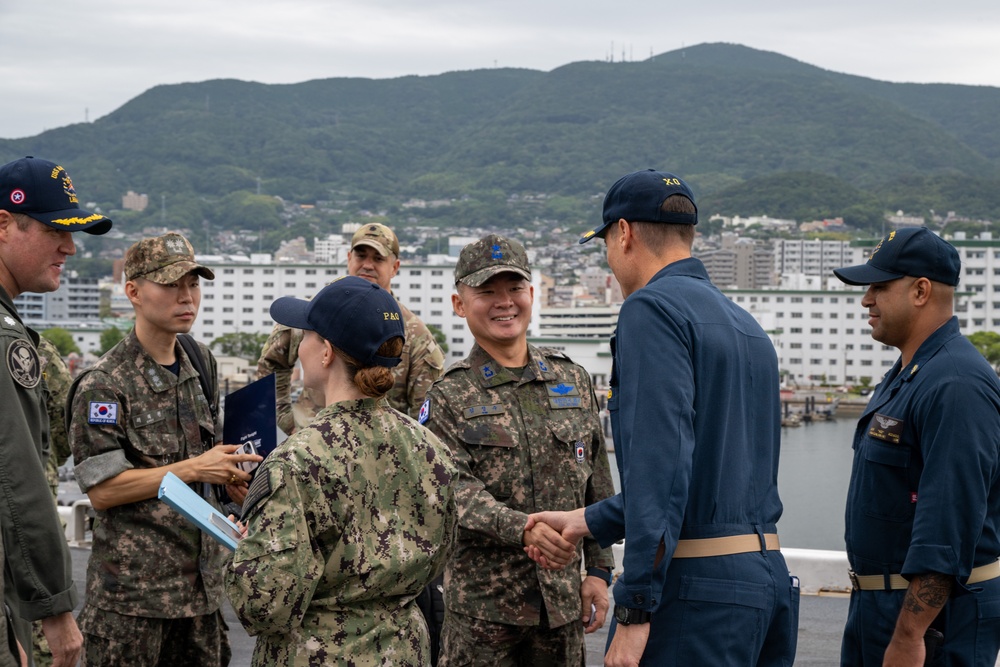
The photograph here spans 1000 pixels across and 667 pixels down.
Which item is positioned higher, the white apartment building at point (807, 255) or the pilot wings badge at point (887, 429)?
the pilot wings badge at point (887, 429)

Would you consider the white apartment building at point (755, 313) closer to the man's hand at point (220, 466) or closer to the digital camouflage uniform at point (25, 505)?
the man's hand at point (220, 466)

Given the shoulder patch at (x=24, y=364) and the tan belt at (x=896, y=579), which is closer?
the shoulder patch at (x=24, y=364)

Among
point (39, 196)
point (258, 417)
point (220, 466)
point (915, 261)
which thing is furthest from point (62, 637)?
point (915, 261)

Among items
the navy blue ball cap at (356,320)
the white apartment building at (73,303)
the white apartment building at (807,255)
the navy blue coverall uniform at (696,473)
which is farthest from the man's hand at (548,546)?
the white apartment building at (73,303)

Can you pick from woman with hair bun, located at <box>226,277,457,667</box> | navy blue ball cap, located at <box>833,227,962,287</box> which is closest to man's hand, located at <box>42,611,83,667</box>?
woman with hair bun, located at <box>226,277,457,667</box>

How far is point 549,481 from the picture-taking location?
3.69 m

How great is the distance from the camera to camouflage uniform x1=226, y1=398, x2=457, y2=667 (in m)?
2.42

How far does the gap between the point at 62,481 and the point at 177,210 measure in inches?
5897

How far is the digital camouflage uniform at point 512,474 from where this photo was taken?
11.6 ft

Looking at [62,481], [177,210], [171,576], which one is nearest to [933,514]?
[171,576]

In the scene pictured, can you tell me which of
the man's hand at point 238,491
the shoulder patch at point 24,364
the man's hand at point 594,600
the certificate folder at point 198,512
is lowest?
the man's hand at point 594,600

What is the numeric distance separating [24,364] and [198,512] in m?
0.56

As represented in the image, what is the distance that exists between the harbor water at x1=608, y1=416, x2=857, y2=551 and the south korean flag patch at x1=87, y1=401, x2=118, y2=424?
40.6 metres

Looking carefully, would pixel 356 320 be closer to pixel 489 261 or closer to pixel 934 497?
pixel 489 261
